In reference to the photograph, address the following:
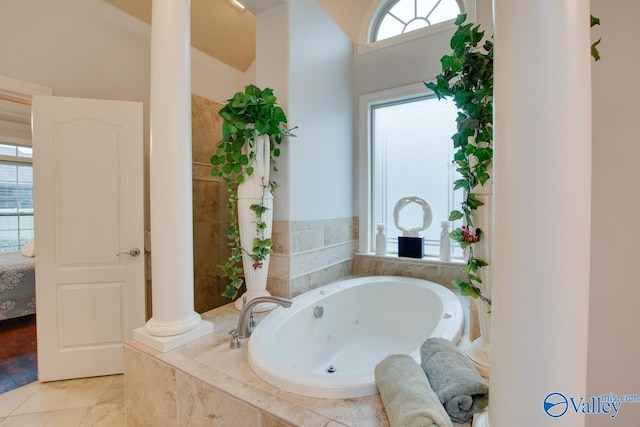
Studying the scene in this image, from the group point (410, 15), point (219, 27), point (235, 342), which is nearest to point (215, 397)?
point (235, 342)

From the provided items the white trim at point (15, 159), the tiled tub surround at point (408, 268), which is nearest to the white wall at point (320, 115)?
the tiled tub surround at point (408, 268)

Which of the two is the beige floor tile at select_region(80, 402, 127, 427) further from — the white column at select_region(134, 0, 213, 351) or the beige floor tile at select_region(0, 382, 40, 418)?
the white column at select_region(134, 0, 213, 351)

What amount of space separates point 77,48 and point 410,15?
111 inches

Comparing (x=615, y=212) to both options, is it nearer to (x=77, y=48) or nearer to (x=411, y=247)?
(x=411, y=247)

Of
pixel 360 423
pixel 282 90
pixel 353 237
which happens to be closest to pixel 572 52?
pixel 360 423

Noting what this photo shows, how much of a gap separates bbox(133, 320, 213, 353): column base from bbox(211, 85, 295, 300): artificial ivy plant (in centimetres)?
35

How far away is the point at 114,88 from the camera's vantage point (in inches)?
91.4

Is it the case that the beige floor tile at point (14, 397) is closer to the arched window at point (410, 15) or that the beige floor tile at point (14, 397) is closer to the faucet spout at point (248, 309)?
the faucet spout at point (248, 309)

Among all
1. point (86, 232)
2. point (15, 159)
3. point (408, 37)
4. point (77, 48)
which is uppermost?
point (408, 37)

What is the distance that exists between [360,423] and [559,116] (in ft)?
3.01

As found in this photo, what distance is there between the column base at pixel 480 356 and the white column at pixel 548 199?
1.58ft

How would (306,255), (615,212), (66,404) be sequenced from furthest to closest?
(306,255)
(66,404)
(615,212)

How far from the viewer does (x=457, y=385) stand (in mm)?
840

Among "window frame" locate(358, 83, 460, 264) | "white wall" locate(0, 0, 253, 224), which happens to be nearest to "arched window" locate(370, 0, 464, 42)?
"window frame" locate(358, 83, 460, 264)
